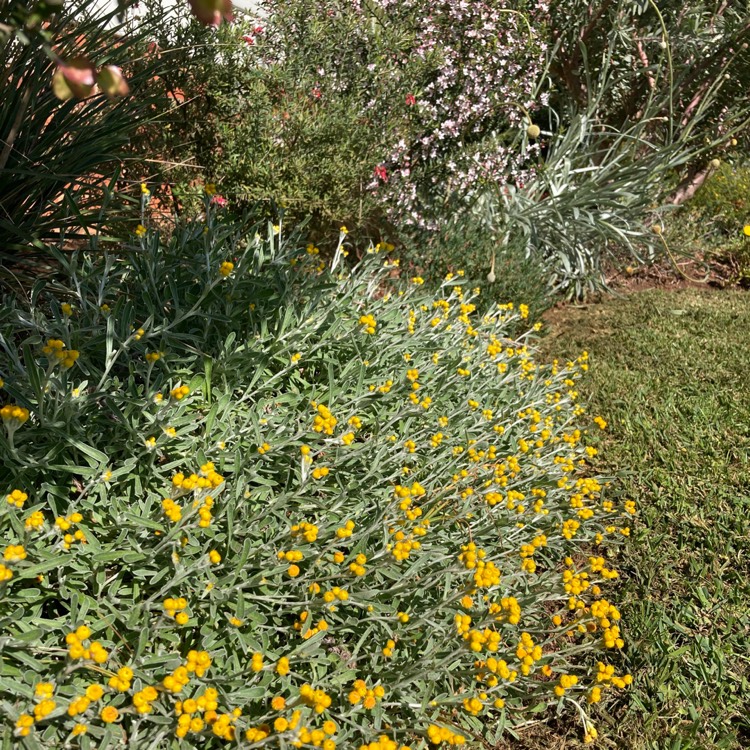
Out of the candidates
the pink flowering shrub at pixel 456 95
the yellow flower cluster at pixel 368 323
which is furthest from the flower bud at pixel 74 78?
the pink flowering shrub at pixel 456 95

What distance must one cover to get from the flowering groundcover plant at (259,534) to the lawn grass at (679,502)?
0.19m

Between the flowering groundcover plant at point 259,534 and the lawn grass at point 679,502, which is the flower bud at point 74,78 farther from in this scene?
the lawn grass at point 679,502

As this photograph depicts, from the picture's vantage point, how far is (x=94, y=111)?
11.6 ft

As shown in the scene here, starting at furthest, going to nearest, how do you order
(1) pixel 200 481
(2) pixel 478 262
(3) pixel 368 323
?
(2) pixel 478 262 → (3) pixel 368 323 → (1) pixel 200 481

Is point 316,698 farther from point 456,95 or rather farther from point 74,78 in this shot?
point 456,95

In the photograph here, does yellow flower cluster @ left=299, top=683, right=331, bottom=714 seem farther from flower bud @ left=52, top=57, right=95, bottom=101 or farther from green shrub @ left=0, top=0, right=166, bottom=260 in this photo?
green shrub @ left=0, top=0, right=166, bottom=260

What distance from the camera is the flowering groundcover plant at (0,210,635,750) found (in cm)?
191

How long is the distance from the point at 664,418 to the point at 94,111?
3.46 meters

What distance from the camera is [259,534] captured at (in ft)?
7.42

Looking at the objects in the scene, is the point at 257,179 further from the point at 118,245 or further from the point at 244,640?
the point at 244,640

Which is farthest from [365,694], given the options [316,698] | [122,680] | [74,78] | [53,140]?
[53,140]

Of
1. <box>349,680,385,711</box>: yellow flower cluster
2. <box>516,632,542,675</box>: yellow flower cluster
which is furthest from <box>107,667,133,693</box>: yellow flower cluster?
<box>516,632,542,675</box>: yellow flower cluster

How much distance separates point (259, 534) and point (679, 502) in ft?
7.37

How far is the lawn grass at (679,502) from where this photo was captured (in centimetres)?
265
